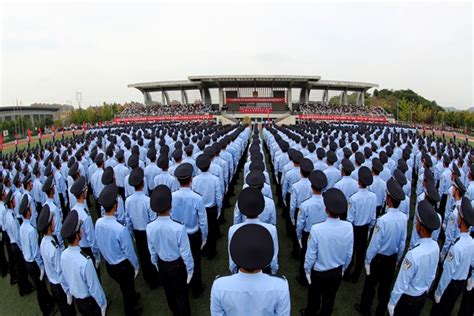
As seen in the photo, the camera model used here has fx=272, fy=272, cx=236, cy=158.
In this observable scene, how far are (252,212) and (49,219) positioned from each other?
2.32 metres

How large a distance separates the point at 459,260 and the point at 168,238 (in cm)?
329

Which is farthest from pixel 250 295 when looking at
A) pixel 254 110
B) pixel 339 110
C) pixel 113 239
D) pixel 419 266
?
pixel 339 110

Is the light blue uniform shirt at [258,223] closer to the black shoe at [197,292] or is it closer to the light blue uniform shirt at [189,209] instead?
the light blue uniform shirt at [189,209]

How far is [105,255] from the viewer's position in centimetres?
352

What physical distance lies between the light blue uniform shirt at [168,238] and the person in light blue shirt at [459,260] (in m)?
3.03

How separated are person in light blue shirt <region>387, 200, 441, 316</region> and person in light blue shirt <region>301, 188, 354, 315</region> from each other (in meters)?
0.59

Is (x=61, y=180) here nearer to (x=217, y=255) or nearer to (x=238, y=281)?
(x=217, y=255)

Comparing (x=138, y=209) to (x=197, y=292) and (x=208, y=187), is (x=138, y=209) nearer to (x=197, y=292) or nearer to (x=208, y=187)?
(x=208, y=187)

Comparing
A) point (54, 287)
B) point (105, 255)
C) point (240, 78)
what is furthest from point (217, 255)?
Result: point (240, 78)

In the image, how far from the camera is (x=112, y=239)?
3.44 m

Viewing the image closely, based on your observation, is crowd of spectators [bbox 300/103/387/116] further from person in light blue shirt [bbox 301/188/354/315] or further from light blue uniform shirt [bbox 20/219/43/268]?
light blue uniform shirt [bbox 20/219/43/268]

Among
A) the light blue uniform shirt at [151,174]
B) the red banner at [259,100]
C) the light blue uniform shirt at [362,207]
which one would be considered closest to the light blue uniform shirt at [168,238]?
the light blue uniform shirt at [362,207]

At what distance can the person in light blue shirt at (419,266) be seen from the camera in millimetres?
2693

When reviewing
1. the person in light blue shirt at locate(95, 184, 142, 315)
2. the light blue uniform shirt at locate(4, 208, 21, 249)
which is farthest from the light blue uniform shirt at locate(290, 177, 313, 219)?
the light blue uniform shirt at locate(4, 208, 21, 249)
